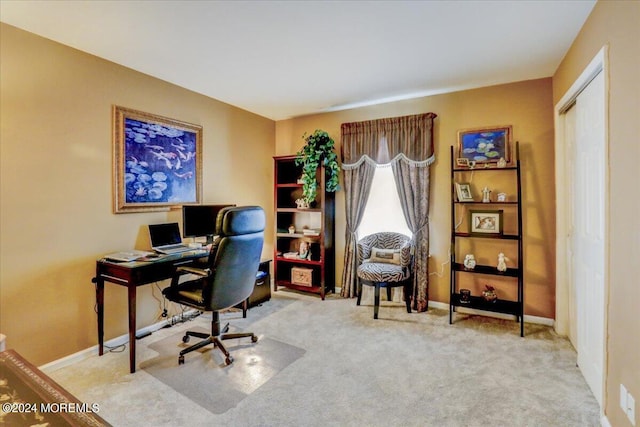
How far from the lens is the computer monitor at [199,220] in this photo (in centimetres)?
324

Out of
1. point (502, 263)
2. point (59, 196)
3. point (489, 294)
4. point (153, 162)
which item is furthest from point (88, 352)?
point (502, 263)

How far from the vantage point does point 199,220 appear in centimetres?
337

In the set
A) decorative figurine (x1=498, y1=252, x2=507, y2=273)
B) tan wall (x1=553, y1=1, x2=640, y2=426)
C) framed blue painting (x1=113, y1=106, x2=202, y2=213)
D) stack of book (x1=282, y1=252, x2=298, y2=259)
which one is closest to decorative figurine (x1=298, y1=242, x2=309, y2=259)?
stack of book (x1=282, y1=252, x2=298, y2=259)

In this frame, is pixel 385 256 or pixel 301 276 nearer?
pixel 385 256

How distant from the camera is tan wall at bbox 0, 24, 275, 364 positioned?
7.31 ft

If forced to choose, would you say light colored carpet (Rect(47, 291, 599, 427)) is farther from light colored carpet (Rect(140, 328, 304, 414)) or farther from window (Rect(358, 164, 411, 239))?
window (Rect(358, 164, 411, 239))

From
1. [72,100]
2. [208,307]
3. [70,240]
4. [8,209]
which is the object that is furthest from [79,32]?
[208,307]

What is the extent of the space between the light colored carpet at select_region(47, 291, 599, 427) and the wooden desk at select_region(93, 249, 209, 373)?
0.81ft

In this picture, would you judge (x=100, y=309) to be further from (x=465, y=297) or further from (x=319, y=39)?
(x=465, y=297)

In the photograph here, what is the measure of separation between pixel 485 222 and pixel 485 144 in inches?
33.5

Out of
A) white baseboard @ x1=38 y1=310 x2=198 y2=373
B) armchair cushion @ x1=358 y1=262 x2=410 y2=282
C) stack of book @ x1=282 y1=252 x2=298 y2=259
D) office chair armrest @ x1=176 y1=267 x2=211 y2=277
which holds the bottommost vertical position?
white baseboard @ x1=38 y1=310 x2=198 y2=373

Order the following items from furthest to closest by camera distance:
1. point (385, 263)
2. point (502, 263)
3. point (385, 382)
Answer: point (385, 263) < point (502, 263) < point (385, 382)

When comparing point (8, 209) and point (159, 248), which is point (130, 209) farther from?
point (8, 209)

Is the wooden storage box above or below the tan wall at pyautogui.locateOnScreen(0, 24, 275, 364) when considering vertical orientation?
below
